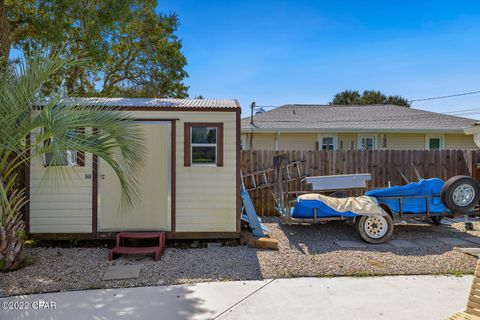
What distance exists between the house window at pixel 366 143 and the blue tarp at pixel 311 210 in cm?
962

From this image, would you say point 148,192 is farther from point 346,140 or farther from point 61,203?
point 346,140

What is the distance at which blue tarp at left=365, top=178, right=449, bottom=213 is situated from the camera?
19.1 feet

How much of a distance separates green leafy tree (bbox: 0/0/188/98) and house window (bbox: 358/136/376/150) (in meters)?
9.02

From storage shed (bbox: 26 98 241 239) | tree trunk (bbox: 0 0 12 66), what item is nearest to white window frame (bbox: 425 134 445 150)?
storage shed (bbox: 26 98 241 239)

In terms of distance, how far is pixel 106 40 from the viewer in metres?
9.24

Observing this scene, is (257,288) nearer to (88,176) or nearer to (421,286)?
(421,286)

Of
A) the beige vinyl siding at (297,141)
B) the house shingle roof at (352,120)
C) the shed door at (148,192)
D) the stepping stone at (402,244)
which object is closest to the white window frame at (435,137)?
the house shingle roof at (352,120)

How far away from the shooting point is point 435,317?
293 cm

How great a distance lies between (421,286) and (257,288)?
6.48 ft

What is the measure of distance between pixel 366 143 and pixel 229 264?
39.0ft

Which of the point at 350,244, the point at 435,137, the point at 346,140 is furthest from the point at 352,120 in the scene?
the point at 350,244

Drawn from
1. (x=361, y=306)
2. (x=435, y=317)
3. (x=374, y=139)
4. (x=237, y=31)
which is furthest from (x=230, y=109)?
(x=374, y=139)

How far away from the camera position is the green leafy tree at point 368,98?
36562mm

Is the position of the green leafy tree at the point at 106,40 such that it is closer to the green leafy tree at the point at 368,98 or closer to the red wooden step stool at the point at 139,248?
the red wooden step stool at the point at 139,248
